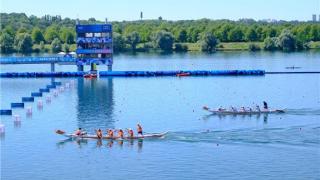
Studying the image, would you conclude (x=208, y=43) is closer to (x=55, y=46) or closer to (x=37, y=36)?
(x=55, y=46)

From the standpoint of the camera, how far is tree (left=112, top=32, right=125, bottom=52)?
16368 cm

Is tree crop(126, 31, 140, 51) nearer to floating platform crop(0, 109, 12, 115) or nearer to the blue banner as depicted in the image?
the blue banner

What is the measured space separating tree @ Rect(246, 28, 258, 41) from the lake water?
87217 millimetres

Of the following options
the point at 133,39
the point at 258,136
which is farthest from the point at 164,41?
the point at 258,136

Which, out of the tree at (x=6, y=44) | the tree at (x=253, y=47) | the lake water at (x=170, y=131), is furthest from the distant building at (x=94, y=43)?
the tree at (x=253, y=47)

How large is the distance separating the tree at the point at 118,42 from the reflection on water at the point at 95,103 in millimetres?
70400

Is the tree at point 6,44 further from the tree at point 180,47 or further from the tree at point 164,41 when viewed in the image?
the tree at point 180,47

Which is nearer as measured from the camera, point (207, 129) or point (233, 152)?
point (233, 152)

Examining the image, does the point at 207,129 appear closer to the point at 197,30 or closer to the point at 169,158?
the point at 169,158

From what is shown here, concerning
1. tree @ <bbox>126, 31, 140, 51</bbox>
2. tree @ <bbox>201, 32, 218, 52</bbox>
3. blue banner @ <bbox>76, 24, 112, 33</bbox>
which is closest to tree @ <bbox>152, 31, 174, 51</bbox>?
tree @ <bbox>126, 31, 140, 51</bbox>

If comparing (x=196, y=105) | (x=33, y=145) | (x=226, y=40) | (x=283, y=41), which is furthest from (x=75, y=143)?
(x=226, y=40)

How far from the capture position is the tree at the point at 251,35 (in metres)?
178

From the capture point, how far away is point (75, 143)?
1921 inches

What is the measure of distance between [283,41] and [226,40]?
22.1 meters
